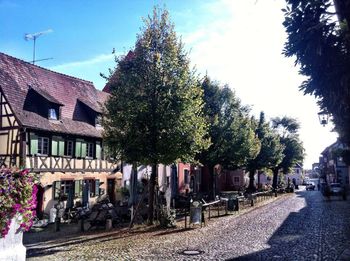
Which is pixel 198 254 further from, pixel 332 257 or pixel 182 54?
pixel 182 54

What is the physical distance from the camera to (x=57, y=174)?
23.8m

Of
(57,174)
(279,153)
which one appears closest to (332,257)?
(57,174)

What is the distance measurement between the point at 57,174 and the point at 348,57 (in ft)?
65.6

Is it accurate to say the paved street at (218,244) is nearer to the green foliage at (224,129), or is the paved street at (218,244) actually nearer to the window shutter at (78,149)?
the green foliage at (224,129)

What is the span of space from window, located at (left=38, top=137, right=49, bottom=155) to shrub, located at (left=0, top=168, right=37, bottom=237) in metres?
15.5

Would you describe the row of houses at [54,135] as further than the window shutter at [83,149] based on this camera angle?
No

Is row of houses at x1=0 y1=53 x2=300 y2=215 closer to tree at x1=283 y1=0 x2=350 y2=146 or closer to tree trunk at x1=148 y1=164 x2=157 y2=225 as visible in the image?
tree trunk at x1=148 y1=164 x2=157 y2=225

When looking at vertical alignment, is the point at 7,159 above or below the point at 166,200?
above

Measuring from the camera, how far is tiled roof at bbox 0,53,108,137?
23.1 meters

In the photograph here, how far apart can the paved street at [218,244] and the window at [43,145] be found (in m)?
9.27

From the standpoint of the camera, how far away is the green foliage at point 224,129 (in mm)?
27094

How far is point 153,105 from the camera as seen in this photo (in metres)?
16.7

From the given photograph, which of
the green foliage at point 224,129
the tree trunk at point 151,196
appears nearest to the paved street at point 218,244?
the tree trunk at point 151,196

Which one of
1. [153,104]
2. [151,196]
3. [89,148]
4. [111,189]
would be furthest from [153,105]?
[111,189]
